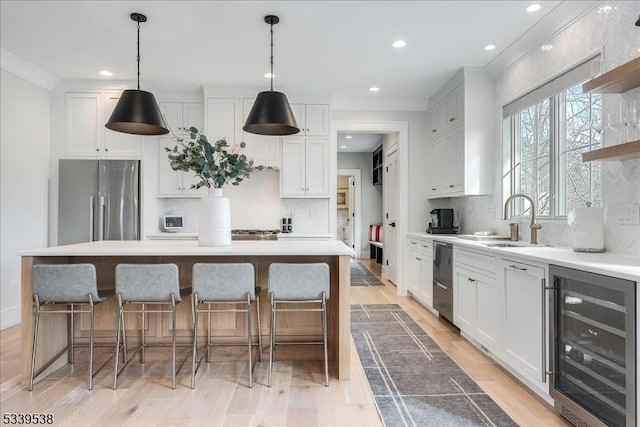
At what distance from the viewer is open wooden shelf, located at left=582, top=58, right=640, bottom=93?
2.00 m

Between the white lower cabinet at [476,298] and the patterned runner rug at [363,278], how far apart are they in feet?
8.62

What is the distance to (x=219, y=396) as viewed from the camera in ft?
7.79

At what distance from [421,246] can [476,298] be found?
59.0 inches

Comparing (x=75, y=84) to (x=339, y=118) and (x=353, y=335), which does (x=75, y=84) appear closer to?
(x=339, y=118)

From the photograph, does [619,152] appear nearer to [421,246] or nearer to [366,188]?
[421,246]

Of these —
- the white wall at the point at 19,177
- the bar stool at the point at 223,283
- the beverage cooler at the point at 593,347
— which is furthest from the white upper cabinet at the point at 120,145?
the beverage cooler at the point at 593,347

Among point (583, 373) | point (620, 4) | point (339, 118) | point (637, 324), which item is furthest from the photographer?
point (339, 118)

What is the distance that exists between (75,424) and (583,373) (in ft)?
8.81

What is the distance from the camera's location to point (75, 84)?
456 centimetres

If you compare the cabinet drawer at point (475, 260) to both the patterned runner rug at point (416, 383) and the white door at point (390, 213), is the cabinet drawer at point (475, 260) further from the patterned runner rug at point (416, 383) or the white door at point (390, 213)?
the white door at point (390, 213)

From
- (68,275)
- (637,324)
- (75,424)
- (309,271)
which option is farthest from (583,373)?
(68,275)

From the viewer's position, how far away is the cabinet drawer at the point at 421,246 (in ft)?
14.3

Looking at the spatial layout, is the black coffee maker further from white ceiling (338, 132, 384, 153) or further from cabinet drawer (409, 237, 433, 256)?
white ceiling (338, 132, 384, 153)

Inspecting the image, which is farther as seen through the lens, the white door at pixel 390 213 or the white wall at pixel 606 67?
the white door at pixel 390 213
